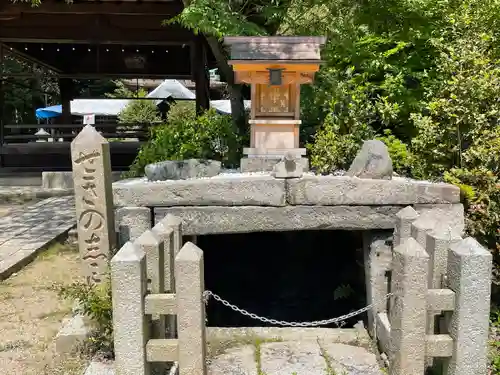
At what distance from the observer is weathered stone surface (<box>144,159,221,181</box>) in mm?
4762

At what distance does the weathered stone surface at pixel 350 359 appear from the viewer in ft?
11.7

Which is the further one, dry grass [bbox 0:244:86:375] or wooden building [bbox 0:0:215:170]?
wooden building [bbox 0:0:215:170]

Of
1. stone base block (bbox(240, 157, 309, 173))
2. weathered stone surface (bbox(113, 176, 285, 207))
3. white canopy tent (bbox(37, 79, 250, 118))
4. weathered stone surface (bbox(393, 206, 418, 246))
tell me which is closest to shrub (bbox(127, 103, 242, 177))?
stone base block (bbox(240, 157, 309, 173))

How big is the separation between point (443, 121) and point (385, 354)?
2880mm

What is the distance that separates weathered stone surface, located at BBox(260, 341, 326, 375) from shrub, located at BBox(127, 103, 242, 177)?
127 inches

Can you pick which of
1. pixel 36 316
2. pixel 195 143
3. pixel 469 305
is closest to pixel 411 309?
pixel 469 305

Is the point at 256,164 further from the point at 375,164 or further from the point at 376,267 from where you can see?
the point at 376,267

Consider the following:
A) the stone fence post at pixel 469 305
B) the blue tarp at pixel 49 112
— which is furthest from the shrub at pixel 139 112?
the stone fence post at pixel 469 305

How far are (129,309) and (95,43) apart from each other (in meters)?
8.98

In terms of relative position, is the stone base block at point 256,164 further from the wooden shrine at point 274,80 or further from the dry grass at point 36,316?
the dry grass at point 36,316

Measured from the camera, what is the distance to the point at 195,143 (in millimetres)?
6566

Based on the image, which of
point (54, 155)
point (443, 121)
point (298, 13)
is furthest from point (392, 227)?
point (54, 155)

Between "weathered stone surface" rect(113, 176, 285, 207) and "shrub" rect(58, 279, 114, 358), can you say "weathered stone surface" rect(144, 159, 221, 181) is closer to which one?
"weathered stone surface" rect(113, 176, 285, 207)

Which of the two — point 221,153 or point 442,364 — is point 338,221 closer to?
point 442,364
